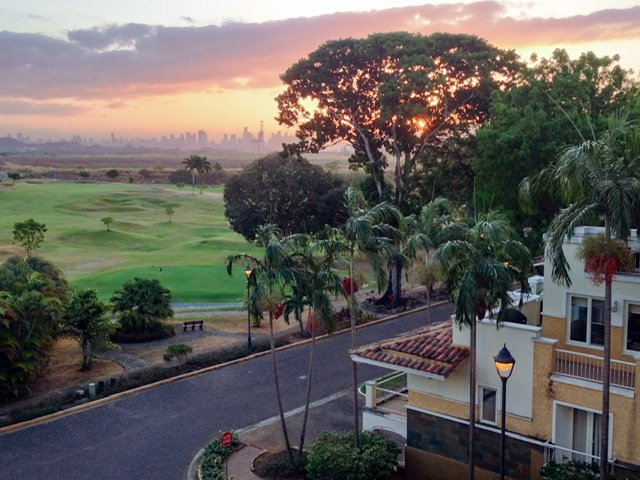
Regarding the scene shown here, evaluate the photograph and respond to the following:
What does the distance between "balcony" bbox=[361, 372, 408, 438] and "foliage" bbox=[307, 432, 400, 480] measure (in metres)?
0.73

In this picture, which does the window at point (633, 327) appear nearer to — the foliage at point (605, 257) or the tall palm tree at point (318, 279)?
the foliage at point (605, 257)

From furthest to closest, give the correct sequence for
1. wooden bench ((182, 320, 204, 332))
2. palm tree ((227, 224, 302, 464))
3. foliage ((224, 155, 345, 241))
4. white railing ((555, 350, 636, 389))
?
1. foliage ((224, 155, 345, 241))
2. wooden bench ((182, 320, 204, 332))
3. palm tree ((227, 224, 302, 464))
4. white railing ((555, 350, 636, 389))

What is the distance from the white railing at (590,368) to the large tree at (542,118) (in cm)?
1435

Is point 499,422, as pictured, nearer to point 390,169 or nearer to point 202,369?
point 202,369

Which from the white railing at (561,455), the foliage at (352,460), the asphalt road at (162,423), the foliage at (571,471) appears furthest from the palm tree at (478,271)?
the asphalt road at (162,423)

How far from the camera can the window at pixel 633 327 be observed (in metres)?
14.4

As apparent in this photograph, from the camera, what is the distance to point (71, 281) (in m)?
44.9

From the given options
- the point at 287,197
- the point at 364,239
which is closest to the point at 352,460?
the point at 364,239

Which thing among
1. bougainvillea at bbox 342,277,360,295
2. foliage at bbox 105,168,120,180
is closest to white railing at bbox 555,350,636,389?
bougainvillea at bbox 342,277,360,295

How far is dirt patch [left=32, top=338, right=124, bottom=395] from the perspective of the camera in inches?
992

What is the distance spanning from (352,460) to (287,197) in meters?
34.5

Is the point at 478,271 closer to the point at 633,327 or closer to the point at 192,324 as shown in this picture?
the point at 633,327

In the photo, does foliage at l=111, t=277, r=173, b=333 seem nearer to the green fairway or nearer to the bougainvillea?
the green fairway

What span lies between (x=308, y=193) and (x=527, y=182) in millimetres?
35585
